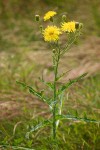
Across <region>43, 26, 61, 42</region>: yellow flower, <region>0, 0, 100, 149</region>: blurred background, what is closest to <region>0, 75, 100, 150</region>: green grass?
<region>0, 0, 100, 149</region>: blurred background

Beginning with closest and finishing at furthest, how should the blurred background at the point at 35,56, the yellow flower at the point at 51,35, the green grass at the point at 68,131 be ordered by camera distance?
the yellow flower at the point at 51,35, the green grass at the point at 68,131, the blurred background at the point at 35,56

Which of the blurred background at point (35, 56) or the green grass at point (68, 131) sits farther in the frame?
the blurred background at point (35, 56)

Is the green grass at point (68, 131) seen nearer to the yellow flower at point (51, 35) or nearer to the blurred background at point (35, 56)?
the blurred background at point (35, 56)

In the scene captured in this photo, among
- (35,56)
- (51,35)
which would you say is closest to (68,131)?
→ (51,35)

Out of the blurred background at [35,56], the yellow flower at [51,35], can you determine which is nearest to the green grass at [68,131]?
the blurred background at [35,56]

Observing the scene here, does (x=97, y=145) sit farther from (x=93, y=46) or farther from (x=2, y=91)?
(x=93, y=46)

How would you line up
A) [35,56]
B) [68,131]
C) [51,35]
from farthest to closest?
[35,56], [68,131], [51,35]

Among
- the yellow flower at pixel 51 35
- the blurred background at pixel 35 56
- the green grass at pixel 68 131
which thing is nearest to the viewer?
the yellow flower at pixel 51 35

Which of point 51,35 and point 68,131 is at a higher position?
point 51,35

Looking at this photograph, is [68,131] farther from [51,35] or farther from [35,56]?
[35,56]
